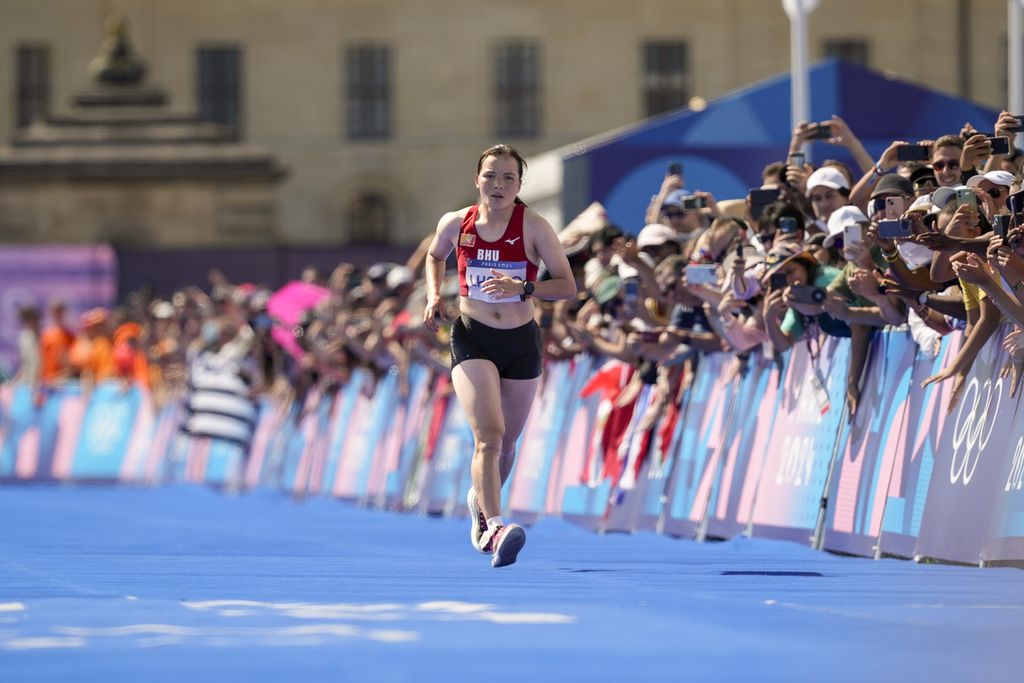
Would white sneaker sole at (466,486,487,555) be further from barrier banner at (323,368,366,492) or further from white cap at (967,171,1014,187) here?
barrier banner at (323,368,366,492)

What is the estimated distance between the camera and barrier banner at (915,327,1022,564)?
38.7ft

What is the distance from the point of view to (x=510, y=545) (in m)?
12.2

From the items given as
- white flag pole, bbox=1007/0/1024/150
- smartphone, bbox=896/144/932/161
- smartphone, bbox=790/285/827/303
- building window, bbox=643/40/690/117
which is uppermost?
building window, bbox=643/40/690/117

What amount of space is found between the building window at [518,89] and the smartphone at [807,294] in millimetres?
54345

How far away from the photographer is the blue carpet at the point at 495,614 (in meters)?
8.01

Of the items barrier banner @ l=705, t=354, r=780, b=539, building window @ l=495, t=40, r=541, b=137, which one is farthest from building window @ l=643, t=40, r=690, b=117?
barrier banner @ l=705, t=354, r=780, b=539

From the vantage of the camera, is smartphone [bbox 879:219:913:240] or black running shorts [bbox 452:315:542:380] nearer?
smartphone [bbox 879:219:913:240]

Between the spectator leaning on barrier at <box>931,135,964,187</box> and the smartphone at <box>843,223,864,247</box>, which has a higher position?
the spectator leaning on barrier at <box>931,135,964,187</box>

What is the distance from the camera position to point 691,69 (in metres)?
67.9

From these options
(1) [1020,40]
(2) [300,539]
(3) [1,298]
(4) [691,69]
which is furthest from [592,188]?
(4) [691,69]

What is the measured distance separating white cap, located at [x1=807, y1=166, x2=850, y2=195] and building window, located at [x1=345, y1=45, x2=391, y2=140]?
53.8 m

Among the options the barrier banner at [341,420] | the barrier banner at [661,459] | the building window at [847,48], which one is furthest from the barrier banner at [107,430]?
the building window at [847,48]

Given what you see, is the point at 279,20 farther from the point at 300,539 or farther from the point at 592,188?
the point at 300,539

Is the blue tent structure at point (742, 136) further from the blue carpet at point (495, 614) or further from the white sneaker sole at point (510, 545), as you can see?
the white sneaker sole at point (510, 545)
